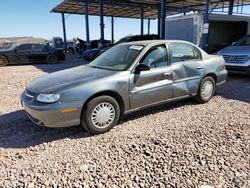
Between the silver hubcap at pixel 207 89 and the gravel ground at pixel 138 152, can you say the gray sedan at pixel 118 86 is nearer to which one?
the silver hubcap at pixel 207 89

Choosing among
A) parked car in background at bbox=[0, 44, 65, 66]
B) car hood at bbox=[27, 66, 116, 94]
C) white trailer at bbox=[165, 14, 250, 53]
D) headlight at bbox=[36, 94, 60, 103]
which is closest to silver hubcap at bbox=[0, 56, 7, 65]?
parked car in background at bbox=[0, 44, 65, 66]

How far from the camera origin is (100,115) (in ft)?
11.6

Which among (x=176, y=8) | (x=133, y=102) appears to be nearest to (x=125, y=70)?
(x=133, y=102)

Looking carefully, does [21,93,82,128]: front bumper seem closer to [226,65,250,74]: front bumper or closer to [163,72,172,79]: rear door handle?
[163,72,172,79]: rear door handle

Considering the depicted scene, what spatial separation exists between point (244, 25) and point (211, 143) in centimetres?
1304

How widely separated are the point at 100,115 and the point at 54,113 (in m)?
0.71

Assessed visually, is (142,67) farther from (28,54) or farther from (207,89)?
(28,54)

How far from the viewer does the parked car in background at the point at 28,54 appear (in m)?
13.2

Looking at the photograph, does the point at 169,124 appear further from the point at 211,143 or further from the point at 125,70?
the point at 125,70

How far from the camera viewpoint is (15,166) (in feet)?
8.96

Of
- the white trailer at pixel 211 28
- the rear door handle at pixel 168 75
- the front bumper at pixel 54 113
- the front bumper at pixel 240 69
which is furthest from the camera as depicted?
the white trailer at pixel 211 28

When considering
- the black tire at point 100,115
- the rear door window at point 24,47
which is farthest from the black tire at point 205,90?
the rear door window at point 24,47

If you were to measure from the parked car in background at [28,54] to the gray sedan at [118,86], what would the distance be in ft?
34.9

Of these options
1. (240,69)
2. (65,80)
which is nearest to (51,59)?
(240,69)
